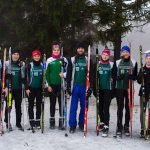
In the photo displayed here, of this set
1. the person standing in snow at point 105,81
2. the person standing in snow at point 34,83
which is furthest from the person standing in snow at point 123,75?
the person standing in snow at point 34,83

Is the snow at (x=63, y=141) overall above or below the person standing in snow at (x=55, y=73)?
below

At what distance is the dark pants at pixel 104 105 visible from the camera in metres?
9.70

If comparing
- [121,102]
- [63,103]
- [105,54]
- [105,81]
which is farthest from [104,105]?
[105,54]

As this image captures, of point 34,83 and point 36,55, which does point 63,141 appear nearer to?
point 34,83

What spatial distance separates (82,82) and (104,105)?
79cm

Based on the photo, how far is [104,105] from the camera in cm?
974

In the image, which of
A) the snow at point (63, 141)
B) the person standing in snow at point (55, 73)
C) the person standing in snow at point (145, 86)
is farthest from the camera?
the person standing in snow at point (55, 73)

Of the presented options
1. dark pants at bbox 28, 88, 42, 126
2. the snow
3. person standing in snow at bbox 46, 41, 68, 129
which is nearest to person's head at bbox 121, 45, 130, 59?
person standing in snow at bbox 46, 41, 68, 129

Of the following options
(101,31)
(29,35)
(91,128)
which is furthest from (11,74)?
(101,31)

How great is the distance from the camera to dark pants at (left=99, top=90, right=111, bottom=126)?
382 inches

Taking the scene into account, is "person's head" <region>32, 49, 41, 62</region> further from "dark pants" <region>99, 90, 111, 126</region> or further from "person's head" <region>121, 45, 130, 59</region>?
"person's head" <region>121, 45, 130, 59</region>

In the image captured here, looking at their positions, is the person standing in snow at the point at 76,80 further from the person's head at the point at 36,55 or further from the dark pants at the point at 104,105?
the person's head at the point at 36,55

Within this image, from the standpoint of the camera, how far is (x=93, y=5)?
631 inches

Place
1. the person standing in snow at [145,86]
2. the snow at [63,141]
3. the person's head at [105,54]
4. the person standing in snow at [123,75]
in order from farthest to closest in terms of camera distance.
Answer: the person's head at [105,54] → the person standing in snow at [123,75] → the person standing in snow at [145,86] → the snow at [63,141]
